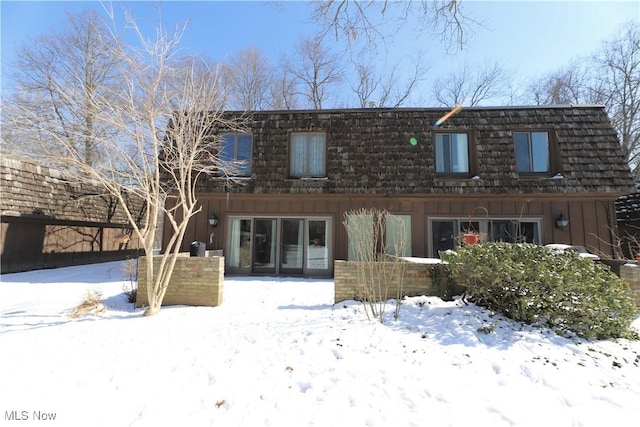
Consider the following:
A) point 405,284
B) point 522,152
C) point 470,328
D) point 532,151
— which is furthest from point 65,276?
point 532,151

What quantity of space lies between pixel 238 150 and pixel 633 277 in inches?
404

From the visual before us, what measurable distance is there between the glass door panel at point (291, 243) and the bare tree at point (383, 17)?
233 inches

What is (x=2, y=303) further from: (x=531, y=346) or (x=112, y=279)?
(x=531, y=346)

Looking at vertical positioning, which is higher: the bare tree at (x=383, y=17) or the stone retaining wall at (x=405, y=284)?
the bare tree at (x=383, y=17)

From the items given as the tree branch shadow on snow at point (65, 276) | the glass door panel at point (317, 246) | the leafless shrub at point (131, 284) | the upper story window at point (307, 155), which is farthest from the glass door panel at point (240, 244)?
the tree branch shadow on snow at point (65, 276)

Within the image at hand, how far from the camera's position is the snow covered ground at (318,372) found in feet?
9.39

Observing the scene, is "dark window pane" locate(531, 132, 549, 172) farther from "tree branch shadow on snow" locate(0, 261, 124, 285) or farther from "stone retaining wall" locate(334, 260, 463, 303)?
"tree branch shadow on snow" locate(0, 261, 124, 285)

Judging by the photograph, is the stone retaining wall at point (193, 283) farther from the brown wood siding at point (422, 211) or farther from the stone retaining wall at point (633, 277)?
the stone retaining wall at point (633, 277)

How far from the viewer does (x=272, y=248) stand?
33.8ft

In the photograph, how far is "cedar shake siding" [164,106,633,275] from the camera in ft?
30.9

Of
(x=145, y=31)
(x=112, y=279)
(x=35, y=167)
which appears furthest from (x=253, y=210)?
(x=35, y=167)

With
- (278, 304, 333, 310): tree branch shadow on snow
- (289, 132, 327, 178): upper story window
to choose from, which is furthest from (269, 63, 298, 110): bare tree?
(278, 304, 333, 310): tree branch shadow on snow

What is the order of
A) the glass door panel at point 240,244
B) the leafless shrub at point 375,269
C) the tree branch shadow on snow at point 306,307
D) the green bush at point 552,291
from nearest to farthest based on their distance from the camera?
1. the green bush at point 552,291
2. the leafless shrub at point 375,269
3. the tree branch shadow on snow at point 306,307
4. the glass door panel at point 240,244

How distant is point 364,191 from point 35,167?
11.5 meters
